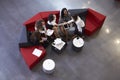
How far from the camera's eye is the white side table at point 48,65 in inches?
257

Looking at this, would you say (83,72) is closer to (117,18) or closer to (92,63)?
(92,63)

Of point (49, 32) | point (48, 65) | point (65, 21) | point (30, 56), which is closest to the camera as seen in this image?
point (48, 65)

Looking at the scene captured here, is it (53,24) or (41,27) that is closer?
(41,27)

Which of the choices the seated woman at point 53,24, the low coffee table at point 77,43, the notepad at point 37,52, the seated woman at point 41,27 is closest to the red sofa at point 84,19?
Answer: the notepad at point 37,52

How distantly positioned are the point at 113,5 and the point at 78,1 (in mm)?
1399

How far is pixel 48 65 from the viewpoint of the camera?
6570 millimetres

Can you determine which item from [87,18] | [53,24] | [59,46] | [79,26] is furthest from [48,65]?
[87,18]

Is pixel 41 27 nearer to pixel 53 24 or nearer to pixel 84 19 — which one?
pixel 53 24

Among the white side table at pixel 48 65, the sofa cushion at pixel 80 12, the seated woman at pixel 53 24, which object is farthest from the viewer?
the sofa cushion at pixel 80 12

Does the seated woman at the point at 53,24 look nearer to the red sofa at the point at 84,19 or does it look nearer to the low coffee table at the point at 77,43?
the red sofa at the point at 84,19

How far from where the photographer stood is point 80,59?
7133 mm

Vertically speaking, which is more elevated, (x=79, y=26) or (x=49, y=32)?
(x=79, y=26)

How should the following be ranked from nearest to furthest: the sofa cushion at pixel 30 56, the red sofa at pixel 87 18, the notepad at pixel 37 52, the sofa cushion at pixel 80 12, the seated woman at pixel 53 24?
the sofa cushion at pixel 30 56, the notepad at pixel 37 52, the seated woman at pixel 53 24, the red sofa at pixel 87 18, the sofa cushion at pixel 80 12

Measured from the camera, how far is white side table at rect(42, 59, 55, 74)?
652 centimetres
